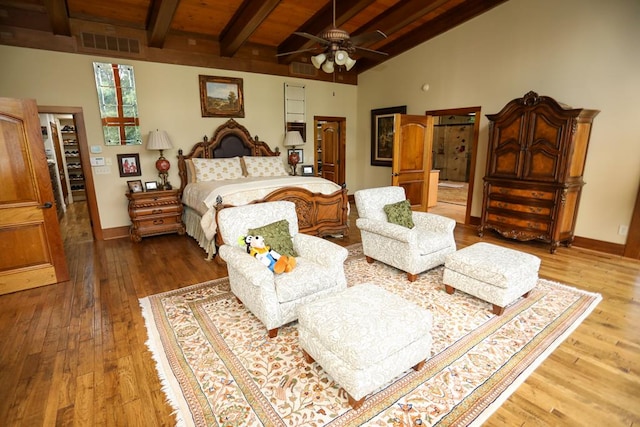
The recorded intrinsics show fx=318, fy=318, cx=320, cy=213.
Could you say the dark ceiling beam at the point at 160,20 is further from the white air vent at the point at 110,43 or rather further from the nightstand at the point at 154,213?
the nightstand at the point at 154,213

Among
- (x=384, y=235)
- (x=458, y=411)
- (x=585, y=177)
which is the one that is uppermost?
(x=585, y=177)

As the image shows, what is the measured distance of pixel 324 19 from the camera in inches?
196

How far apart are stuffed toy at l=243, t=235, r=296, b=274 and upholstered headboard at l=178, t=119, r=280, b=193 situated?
3.41 meters

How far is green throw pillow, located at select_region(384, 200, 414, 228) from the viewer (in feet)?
12.1

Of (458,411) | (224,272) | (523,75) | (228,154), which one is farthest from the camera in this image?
(228,154)

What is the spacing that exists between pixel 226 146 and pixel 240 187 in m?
2.06

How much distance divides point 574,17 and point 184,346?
595 cm

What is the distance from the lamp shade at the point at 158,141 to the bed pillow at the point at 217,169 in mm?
513

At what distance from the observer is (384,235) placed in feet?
11.4

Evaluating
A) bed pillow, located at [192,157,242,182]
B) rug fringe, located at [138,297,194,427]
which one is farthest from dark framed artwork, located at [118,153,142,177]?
rug fringe, located at [138,297,194,427]

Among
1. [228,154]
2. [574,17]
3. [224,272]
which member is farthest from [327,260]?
[574,17]

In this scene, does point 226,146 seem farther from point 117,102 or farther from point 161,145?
point 117,102

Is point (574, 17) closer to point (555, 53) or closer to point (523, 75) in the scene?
point (555, 53)

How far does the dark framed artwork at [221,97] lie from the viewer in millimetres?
5594
